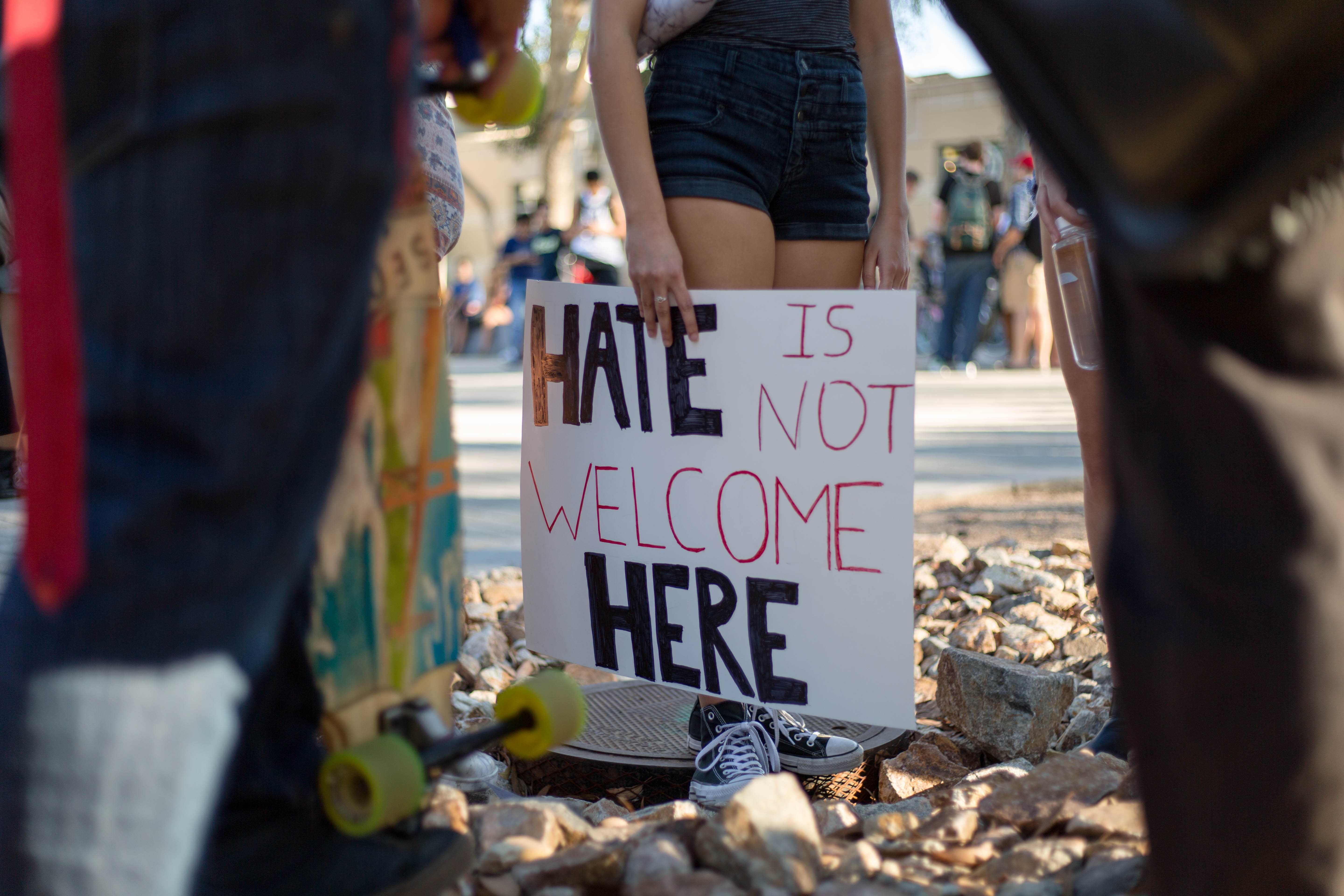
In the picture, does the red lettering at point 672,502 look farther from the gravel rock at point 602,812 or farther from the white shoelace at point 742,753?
the gravel rock at point 602,812

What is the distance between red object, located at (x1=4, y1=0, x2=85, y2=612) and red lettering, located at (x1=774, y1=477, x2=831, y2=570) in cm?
132

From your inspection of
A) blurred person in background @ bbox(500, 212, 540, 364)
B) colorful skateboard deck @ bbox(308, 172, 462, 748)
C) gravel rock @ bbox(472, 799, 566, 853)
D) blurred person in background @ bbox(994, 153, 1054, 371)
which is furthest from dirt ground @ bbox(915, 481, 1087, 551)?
blurred person in background @ bbox(500, 212, 540, 364)

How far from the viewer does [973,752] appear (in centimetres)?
221

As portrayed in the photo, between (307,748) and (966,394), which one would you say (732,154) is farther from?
(966,394)

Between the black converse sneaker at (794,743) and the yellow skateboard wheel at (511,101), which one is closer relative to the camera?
the yellow skateboard wheel at (511,101)

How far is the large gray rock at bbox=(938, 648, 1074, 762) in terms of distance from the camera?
2.11m

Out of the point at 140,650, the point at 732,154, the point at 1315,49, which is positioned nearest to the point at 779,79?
the point at 732,154

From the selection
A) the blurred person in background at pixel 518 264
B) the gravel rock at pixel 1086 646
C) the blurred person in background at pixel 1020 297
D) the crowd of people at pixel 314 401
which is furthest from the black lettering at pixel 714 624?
the blurred person in background at pixel 518 264

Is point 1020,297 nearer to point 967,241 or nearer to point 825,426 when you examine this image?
point 967,241

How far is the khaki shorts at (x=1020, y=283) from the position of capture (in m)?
10.9

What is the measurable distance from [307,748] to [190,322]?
486 mm

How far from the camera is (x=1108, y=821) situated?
1.39 m

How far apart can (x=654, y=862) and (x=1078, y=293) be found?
1.11 m

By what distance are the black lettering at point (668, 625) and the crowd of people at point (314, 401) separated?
0.98 metres
